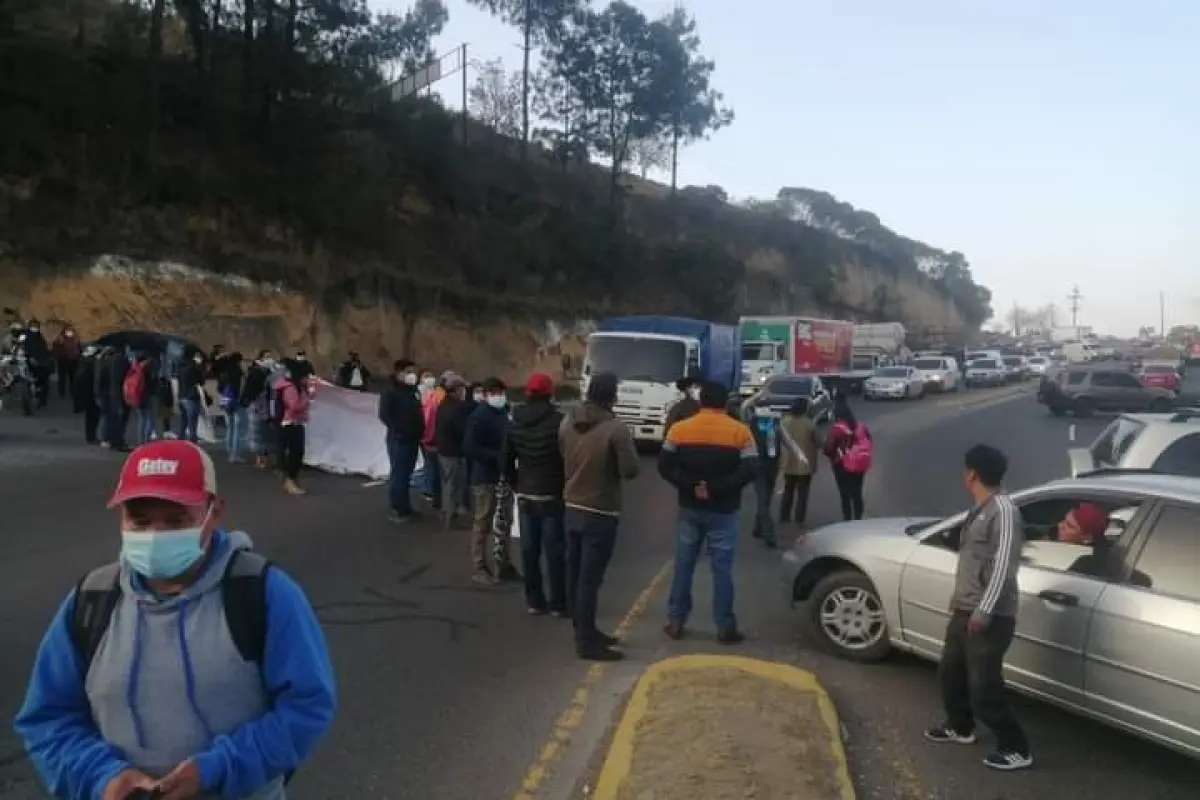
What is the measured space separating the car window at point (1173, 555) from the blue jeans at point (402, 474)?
8.19m

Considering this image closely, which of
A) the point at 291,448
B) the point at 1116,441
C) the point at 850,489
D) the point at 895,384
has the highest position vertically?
the point at 1116,441

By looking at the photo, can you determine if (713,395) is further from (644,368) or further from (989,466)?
(644,368)

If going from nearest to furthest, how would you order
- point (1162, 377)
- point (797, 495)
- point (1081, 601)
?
point (1081, 601) < point (797, 495) < point (1162, 377)

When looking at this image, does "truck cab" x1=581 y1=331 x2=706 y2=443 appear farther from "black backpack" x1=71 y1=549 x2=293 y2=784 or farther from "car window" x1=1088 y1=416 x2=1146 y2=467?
"black backpack" x1=71 y1=549 x2=293 y2=784

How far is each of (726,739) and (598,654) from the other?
79.1 inches

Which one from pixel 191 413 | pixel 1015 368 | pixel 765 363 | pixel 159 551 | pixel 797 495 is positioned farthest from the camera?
pixel 1015 368

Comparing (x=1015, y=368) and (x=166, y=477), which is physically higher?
(x=166, y=477)

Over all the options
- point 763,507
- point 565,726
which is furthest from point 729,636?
point 763,507

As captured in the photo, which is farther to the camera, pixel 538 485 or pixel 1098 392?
pixel 1098 392

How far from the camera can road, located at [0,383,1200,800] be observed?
5.14 m

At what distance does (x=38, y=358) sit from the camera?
21875 millimetres

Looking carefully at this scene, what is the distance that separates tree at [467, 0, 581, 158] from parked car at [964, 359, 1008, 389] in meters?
25.9

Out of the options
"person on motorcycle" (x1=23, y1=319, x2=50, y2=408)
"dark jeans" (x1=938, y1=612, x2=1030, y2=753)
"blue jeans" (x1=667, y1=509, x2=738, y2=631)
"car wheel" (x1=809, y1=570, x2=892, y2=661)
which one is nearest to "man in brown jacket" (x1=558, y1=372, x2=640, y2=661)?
"blue jeans" (x1=667, y1=509, x2=738, y2=631)

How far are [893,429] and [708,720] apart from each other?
24862 millimetres
